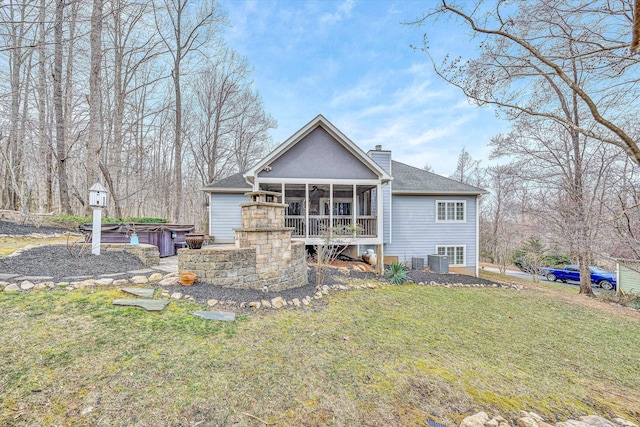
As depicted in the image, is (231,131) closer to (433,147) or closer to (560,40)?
(433,147)

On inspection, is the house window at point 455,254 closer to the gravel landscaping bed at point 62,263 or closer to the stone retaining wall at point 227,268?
the stone retaining wall at point 227,268

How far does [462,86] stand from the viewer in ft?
14.1

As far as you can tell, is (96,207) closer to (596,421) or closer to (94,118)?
(94,118)

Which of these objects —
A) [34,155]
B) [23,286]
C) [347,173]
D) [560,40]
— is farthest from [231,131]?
[560,40]

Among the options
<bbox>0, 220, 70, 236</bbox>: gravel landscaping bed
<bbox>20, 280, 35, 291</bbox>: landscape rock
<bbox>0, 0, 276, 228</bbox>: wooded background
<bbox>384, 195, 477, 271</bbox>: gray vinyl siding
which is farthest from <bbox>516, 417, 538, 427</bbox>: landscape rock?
<bbox>0, 220, 70, 236</bbox>: gravel landscaping bed

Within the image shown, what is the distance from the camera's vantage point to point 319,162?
382 inches

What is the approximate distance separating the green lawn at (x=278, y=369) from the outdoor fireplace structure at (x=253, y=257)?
1.06 metres

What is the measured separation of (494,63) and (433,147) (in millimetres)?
15190

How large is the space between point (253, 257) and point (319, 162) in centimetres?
545

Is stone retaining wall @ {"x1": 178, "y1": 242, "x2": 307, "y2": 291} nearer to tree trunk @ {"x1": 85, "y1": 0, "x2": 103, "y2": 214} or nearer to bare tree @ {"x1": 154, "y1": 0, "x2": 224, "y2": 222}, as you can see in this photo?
Result: tree trunk @ {"x1": 85, "y1": 0, "x2": 103, "y2": 214}

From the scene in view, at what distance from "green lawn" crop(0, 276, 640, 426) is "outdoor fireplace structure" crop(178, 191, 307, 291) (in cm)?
106

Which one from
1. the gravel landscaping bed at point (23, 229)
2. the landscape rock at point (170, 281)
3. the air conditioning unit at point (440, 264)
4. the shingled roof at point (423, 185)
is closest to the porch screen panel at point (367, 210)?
the shingled roof at point (423, 185)

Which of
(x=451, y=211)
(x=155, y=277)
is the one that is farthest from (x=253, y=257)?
(x=451, y=211)

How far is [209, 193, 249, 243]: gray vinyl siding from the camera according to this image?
41.3 feet
